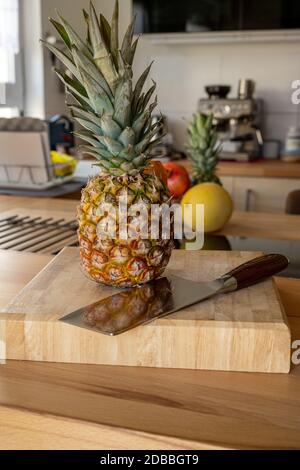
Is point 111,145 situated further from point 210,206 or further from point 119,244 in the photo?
point 210,206

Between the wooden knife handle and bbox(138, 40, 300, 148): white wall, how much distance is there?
9.32ft

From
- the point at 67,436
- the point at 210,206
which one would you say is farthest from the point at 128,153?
the point at 210,206

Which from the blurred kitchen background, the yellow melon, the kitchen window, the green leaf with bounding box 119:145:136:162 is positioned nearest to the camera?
the green leaf with bounding box 119:145:136:162

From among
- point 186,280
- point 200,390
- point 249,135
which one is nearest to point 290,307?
point 186,280

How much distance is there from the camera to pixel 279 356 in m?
0.60

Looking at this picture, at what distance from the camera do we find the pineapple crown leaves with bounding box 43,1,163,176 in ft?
2.18

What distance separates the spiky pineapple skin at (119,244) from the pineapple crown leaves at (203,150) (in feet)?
2.75

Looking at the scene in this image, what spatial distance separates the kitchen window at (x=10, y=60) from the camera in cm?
316

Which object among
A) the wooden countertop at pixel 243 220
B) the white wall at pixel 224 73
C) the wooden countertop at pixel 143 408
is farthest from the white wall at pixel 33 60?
the wooden countertop at pixel 143 408

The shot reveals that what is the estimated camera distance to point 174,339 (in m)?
0.61

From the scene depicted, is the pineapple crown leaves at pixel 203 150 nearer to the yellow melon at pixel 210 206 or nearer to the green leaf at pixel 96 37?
the yellow melon at pixel 210 206

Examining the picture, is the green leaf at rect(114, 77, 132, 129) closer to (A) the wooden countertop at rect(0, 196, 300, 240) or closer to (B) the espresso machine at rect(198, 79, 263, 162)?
(A) the wooden countertop at rect(0, 196, 300, 240)

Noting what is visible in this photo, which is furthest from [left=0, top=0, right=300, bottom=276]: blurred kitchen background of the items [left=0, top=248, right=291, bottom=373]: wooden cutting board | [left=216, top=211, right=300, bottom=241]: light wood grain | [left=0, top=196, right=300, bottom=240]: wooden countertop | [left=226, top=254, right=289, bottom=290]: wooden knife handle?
[left=0, top=248, right=291, bottom=373]: wooden cutting board

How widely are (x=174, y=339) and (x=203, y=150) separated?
0.99 m
